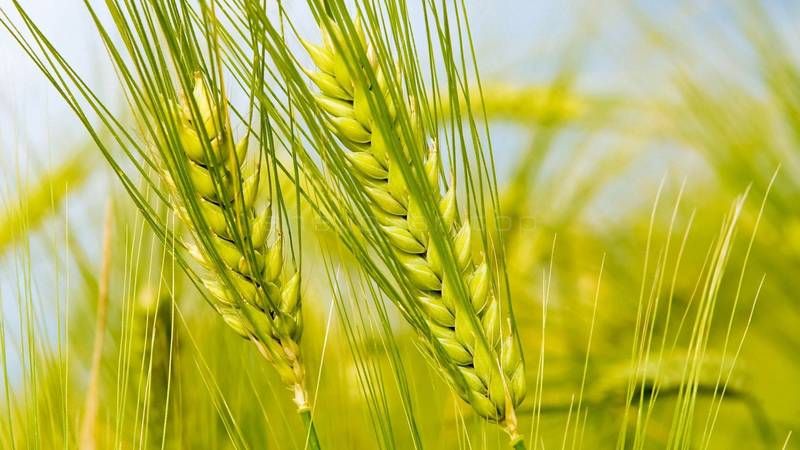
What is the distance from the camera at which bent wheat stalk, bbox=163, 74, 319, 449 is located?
1.67 feet

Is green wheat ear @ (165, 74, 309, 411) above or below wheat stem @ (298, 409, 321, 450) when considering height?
above

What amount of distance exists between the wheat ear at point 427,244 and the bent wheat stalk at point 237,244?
2.6 inches

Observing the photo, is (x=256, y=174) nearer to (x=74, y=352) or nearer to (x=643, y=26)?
(x=74, y=352)

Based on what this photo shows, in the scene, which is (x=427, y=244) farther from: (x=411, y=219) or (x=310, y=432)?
(x=310, y=432)

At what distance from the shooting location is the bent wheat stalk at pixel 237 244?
1.67 ft

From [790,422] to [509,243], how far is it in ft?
1.29

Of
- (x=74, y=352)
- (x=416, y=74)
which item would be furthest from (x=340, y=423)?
(x=416, y=74)

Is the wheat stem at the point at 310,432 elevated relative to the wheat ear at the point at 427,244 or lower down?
lower down

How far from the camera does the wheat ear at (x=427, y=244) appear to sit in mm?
522

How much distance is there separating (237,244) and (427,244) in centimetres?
12

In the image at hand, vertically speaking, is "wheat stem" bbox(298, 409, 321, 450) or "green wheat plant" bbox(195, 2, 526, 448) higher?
"green wheat plant" bbox(195, 2, 526, 448)

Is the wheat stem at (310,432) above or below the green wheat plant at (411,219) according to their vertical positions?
below

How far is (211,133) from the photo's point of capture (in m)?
0.53

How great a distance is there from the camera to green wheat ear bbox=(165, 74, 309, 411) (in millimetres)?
511
